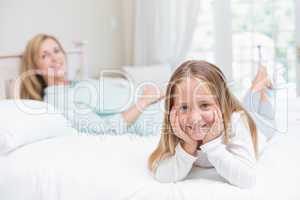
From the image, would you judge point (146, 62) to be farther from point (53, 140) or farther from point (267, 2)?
point (53, 140)

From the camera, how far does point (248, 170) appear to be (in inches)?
49.0

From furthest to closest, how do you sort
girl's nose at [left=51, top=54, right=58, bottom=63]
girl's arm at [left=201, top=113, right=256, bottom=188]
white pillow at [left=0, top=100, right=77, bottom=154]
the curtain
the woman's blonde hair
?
the curtain
girl's nose at [left=51, top=54, right=58, bottom=63]
the woman's blonde hair
white pillow at [left=0, top=100, right=77, bottom=154]
girl's arm at [left=201, top=113, right=256, bottom=188]

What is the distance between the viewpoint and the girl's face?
1.30 meters

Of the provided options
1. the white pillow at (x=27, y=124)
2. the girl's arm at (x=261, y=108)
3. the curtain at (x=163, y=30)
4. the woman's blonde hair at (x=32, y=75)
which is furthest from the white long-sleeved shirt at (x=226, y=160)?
the curtain at (x=163, y=30)

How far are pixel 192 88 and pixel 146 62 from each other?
219 centimetres

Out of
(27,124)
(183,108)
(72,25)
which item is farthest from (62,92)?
(183,108)

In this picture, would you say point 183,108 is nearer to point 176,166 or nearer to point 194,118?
point 194,118

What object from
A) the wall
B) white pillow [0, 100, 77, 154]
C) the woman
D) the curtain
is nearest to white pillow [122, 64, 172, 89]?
the curtain

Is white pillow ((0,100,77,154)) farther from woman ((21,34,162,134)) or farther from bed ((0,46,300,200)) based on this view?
woman ((21,34,162,134))

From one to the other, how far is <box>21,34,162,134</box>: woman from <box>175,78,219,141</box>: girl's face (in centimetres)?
76

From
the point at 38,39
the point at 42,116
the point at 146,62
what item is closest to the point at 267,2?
the point at 146,62

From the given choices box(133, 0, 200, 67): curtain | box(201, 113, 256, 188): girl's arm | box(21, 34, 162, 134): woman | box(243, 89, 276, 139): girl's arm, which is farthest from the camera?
box(133, 0, 200, 67): curtain

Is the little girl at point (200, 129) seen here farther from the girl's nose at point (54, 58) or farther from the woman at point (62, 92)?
the girl's nose at point (54, 58)

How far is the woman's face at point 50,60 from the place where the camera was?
2.43 m
